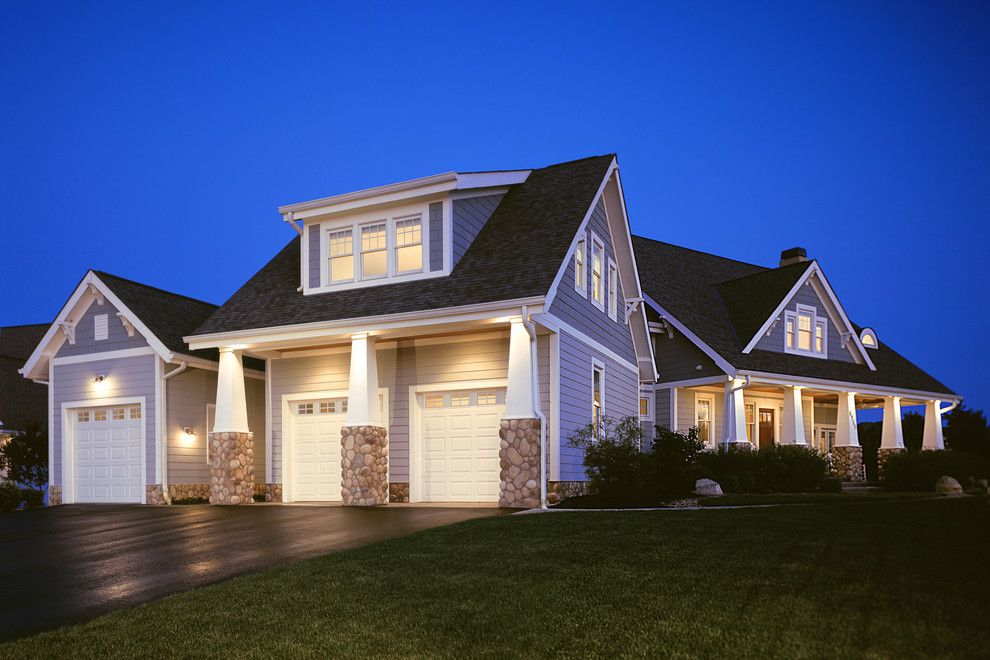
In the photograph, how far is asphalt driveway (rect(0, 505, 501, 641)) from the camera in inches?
289

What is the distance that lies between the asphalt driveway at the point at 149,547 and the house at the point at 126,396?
3750 mm

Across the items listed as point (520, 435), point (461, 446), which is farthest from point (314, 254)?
point (520, 435)

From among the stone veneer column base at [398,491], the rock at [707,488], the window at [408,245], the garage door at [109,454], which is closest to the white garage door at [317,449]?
the stone veneer column base at [398,491]

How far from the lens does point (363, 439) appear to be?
627 inches

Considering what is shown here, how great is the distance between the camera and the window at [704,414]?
26.5 metres

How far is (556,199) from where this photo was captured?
58.7ft

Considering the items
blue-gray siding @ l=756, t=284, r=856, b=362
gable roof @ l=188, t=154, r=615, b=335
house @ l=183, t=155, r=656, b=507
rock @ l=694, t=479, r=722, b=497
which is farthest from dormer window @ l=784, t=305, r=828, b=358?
gable roof @ l=188, t=154, r=615, b=335

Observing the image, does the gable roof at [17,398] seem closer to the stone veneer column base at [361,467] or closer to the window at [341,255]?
the window at [341,255]

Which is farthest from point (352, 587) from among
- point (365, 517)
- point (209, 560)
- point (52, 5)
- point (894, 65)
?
point (894, 65)

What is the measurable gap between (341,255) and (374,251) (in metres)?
0.92

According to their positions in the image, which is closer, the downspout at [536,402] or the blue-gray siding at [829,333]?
the downspout at [536,402]

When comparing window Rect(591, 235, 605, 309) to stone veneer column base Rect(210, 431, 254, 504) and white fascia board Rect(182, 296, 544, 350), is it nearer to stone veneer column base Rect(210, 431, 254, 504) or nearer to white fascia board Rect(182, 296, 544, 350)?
white fascia board Rect(182, 296, 544, 350)

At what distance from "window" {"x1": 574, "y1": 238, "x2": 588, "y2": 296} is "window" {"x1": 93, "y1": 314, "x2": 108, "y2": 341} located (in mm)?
12764

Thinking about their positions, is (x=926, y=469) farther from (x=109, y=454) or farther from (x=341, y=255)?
(x=109, y=454)
